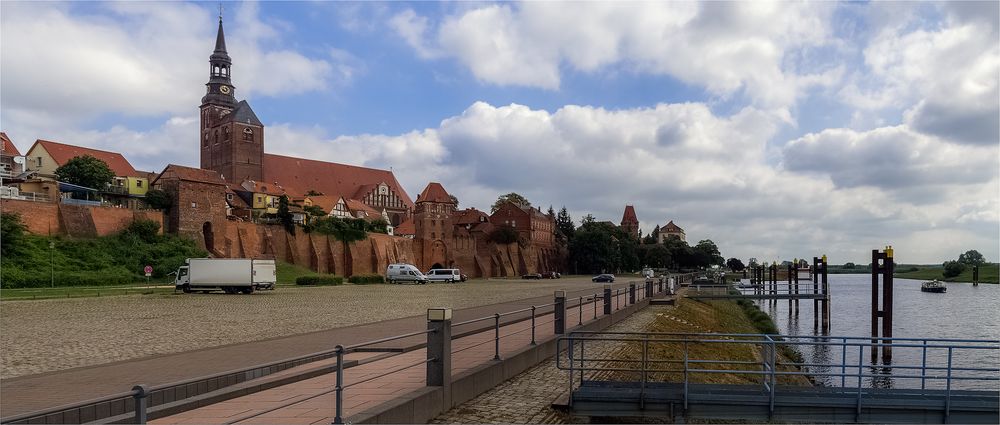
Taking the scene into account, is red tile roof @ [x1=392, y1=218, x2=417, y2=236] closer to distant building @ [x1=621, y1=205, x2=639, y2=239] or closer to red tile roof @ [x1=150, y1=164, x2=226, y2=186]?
red tile roof @ [x1=150, y1=164, x2=226, y2=186]

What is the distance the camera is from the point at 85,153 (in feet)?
263

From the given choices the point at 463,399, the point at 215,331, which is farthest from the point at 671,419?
the point at 215,331

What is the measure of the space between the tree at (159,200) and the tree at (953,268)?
124m

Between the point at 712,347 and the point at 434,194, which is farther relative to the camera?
the point at 434,194

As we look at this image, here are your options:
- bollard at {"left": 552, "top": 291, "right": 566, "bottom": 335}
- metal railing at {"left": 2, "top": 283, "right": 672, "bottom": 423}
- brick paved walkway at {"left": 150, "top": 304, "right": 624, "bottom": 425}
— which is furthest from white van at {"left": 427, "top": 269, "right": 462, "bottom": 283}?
metal railing at {"left": 2, "top": 283, "right": 672, "bottom": 423}

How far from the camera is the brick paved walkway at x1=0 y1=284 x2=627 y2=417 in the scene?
876 cm

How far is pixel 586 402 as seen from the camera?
944 cm

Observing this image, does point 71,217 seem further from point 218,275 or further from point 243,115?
point 243,115

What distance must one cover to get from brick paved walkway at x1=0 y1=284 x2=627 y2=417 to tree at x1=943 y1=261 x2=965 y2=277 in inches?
5228

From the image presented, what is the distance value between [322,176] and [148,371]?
110 metres

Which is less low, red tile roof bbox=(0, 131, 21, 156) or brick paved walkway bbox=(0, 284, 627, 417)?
red tile roof bbox=(0, 131, 21, 156)

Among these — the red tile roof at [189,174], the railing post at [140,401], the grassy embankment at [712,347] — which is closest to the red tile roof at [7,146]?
the red tile roof at [189,174]

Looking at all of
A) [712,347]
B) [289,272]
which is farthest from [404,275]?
[712,347]

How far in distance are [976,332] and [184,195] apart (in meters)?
63.6
